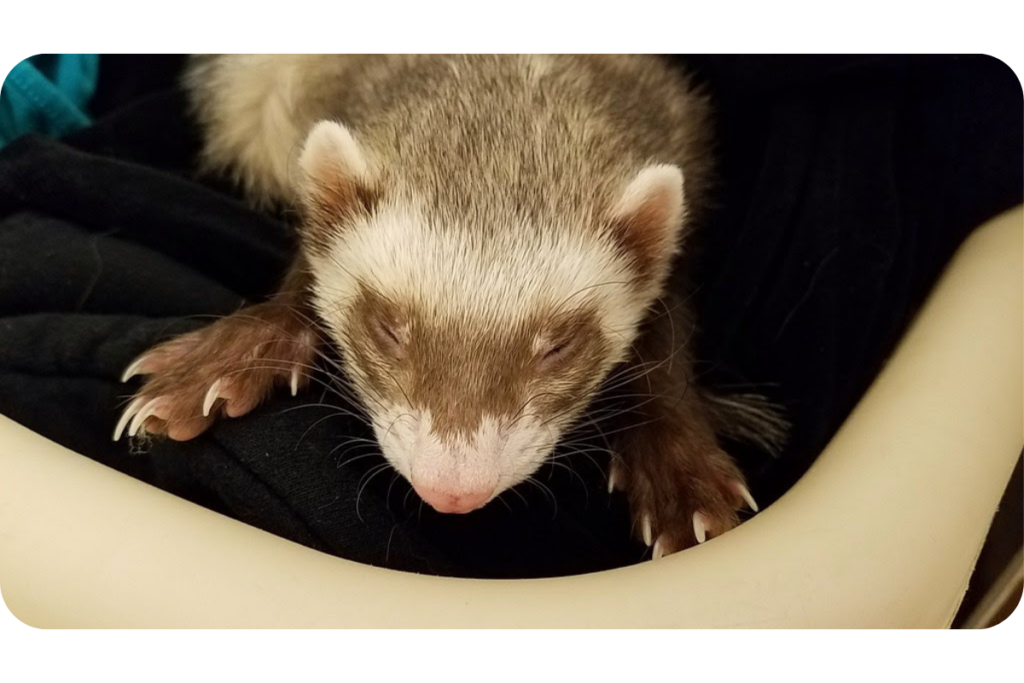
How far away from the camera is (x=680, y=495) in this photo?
3.08 ft

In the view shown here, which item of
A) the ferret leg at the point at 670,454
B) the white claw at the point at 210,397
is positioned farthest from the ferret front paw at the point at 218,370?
the ferret leg at the point at 670,454

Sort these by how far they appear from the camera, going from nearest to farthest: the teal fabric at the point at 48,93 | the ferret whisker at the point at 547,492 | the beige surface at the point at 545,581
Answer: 1. the beige surface at the point at 545,581
2. the ferret whisker at the point at 547,492
3. the teal fabric at the point at 48,93

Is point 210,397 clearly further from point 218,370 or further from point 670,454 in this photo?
point 670,454

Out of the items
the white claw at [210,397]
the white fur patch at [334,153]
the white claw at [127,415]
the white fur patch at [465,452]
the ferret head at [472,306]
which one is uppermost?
the white fur patch at [334,153]

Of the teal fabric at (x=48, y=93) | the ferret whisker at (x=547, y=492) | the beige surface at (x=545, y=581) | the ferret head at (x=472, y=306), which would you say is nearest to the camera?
the beige surface at (x=545, y=581)

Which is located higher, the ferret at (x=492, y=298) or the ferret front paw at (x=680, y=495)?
the ferret at (x=492, y=298)

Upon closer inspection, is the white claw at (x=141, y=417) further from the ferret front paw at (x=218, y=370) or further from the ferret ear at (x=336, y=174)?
the ferret ear at (x=336, y=174)

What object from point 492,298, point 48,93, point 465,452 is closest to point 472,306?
point 492,298

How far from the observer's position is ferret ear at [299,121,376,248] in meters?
0.91

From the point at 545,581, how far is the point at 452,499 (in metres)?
0.12

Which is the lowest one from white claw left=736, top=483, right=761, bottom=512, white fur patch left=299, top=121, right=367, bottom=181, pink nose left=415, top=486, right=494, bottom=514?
white claw left=736, top=483, right=761, bottom=512

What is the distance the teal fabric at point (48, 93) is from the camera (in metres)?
1.27

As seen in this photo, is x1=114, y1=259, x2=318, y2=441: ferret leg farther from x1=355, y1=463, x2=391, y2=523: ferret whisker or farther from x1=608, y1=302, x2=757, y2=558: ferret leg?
x1=608, y1=302, x2=757, y2=558: ferret leg

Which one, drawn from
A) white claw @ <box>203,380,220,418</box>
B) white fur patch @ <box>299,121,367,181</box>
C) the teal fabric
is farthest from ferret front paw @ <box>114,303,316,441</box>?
the teal fabric
